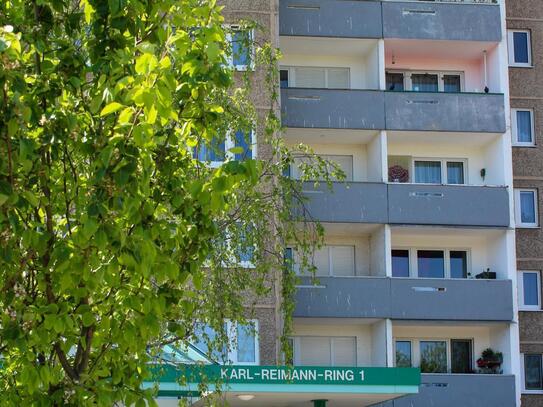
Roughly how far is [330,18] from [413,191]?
17.3ft

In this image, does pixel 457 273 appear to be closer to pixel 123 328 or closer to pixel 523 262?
pixel 523 262

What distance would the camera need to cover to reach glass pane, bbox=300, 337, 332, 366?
120 feet

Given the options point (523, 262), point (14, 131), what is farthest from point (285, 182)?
point (523, 262)

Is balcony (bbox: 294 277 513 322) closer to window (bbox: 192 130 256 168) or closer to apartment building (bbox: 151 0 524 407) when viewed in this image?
apartment building (bbox: 151 0 524 407)

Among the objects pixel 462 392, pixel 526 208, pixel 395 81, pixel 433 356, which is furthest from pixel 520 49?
pixel 462 392

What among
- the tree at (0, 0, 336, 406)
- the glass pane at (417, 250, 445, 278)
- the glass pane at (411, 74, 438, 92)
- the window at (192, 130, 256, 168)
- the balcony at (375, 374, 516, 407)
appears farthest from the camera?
the glass pane at (411, 74, 438, 92)

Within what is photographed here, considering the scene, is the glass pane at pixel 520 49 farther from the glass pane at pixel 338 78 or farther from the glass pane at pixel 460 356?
the glass pane at pixel 460 356

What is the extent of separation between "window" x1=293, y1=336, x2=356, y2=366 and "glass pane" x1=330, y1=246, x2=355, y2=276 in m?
1.84

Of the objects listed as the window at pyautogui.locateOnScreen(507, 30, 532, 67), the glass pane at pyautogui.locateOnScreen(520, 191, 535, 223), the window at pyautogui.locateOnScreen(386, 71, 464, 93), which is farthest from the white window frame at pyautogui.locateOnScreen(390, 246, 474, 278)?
the window at pyautogui.locateOnScreen(507, 30, 532, 67)

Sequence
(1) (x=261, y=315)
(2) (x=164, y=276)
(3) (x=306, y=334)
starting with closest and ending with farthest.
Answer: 1. (2) (x=164, y=276)
2. (1) (x=261, y=315)
3. (3) (x=306, y=334)

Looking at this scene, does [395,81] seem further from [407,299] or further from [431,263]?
[407,299]

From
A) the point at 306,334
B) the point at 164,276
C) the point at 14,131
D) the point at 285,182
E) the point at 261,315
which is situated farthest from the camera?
the point at 306,334

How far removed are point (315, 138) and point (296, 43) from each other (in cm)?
267

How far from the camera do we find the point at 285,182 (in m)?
15.4
